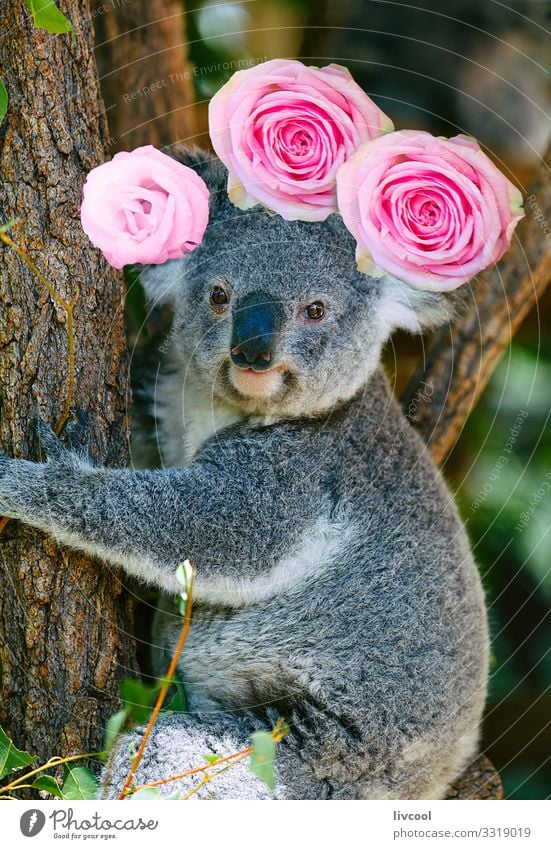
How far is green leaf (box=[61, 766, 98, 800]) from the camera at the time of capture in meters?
1.80

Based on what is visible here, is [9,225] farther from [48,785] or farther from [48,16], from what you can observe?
[48,785]

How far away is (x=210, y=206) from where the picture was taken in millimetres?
2141

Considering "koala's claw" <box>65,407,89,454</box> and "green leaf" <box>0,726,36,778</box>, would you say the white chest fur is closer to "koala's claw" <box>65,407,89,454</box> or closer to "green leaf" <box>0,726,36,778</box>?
"koala's claw" <box>65,407,89,454</box>

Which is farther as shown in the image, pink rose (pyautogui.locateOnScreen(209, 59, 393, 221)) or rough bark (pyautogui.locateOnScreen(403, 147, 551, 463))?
rough bark (pyautogui.locateOnScreen(403, 147, 551, 463))

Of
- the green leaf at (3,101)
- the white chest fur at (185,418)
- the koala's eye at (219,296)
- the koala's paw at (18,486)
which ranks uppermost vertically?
the green leaf at (3,101)

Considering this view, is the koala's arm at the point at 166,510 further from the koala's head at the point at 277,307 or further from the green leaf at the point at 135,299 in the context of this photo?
the green leaf at the point at 135,299

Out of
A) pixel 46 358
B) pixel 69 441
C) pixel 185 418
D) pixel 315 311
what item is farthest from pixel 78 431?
pixel 315 311

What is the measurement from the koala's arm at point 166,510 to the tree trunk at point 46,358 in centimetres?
7

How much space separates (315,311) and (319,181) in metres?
0.30

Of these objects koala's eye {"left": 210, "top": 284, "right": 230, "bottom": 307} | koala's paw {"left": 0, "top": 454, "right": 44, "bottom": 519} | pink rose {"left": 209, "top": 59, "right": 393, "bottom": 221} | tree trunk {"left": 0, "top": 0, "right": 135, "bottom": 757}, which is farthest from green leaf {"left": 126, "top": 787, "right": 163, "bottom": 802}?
pink rose {"left": 209, "top": 59, "right": 393, "bottom": 221}

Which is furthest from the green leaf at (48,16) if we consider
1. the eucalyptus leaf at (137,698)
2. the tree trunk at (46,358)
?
the eucalyptus leaf at (137,698)

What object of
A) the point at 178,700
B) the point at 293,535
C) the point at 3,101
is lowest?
the point at 178,700

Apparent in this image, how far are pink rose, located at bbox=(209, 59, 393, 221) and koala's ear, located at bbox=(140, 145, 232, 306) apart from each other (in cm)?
6

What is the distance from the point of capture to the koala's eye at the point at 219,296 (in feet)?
6.76
